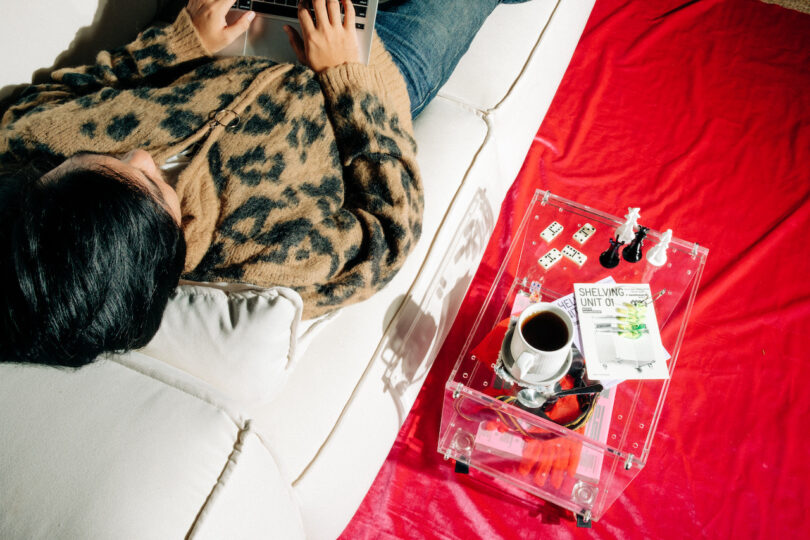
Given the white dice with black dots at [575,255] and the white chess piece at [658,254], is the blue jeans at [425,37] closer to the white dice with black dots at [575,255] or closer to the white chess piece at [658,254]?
the white dice with black dots at [575,255]

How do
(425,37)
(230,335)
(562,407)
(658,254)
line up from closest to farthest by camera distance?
(230,335) < (562,407) < (658,254) < (425,37)

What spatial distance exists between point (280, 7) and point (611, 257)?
82cm

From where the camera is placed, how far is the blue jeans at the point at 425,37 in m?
1.15

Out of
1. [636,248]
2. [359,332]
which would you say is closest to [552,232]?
[636,248]

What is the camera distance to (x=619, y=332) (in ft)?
3.24

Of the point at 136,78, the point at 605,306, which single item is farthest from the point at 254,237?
the point at 605,306

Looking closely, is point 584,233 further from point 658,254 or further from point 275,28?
point 275,28

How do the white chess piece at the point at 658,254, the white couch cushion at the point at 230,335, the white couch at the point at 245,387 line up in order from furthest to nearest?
1. the white chess piece at the point at 658,254
2. the white couch cushion at the point at 230,335
3. the white couch at the point at 245,387

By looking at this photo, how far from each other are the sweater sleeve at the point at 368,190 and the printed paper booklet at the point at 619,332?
1.17 ft

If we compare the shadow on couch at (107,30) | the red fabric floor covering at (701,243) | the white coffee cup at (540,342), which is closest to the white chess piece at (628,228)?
the white coffee cup at (540,342)

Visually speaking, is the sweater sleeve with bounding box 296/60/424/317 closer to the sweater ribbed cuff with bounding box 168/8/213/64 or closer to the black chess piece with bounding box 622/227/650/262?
the sweater ribbed cuff with bounding box 168/8/213/64

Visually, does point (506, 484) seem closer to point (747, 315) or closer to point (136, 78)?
point (747, 315)

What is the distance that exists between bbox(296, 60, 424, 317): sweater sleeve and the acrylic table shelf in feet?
0.81

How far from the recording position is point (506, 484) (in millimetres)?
1151
